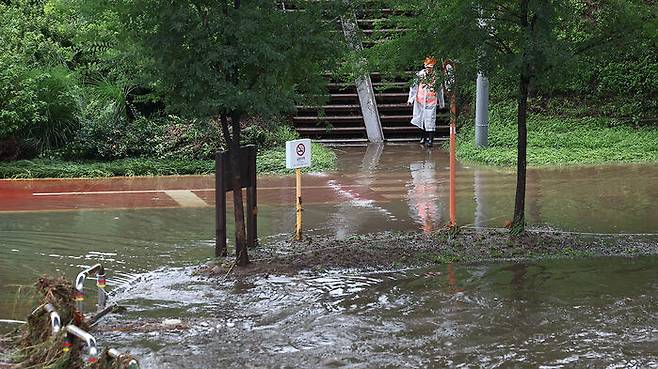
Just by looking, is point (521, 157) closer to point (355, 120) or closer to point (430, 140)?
point (430, 140)

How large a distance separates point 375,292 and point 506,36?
353 cm

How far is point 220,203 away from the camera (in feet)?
30.5

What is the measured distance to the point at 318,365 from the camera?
6.36 meters

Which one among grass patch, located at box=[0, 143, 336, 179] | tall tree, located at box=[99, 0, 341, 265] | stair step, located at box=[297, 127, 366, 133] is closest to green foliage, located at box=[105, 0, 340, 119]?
tall tree, located at box=[99, 0, 341, 265]

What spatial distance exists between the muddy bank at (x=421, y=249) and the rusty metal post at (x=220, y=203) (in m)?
0.25

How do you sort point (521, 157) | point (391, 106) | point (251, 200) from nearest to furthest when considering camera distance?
1. point (251, 200)
2. point (521, 157)
3. point (391, 106)

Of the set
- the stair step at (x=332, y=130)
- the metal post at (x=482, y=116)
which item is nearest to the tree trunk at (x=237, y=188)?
the metal post at (x=482, y=116)

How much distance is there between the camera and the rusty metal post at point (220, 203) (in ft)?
30.2

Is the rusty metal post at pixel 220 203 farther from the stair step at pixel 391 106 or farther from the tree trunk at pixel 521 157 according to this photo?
the stair step at pixel 391 106

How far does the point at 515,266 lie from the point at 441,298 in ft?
5.04

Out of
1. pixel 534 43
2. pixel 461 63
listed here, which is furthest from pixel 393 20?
pixel 534 43

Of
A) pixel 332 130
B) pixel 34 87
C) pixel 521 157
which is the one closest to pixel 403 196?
pixel 521 157

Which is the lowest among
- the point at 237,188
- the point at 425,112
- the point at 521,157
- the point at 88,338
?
the point at 88,338

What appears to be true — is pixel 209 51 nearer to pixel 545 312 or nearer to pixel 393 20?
pixel 393 20
